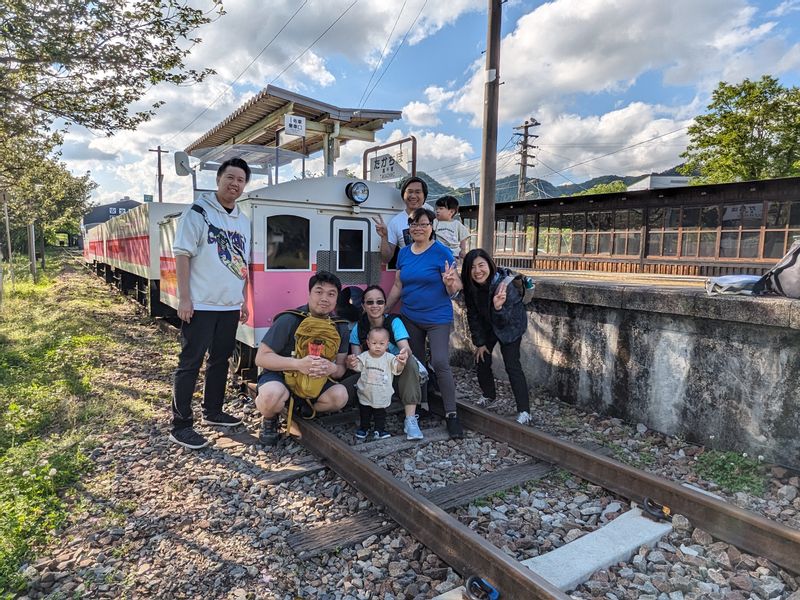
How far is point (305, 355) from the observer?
4.19m

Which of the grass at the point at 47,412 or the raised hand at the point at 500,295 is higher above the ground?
the raised hand at the point at 500,295

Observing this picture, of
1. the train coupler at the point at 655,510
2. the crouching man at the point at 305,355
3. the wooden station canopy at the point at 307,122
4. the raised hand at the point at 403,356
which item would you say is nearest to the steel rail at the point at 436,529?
the crouching man at the point at 305,355

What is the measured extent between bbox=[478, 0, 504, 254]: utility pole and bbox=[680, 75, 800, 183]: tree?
22480 mm

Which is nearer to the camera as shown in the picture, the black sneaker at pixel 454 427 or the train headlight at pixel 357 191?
the black sneaker at pixel 454 427

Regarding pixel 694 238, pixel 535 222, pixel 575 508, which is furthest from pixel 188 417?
pixel 535 222

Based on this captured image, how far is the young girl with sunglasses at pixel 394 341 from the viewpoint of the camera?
4.41 meters

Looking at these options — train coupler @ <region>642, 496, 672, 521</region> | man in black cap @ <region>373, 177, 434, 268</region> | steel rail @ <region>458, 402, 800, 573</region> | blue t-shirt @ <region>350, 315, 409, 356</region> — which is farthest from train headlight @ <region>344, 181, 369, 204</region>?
train coupler @ <region>642, 496, 672, 521</region>

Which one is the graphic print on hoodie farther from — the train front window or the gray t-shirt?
the train front window

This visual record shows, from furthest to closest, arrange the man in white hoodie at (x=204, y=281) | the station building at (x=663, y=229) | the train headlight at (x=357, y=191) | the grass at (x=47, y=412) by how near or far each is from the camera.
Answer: the station building at (x=663, y=229)
the train headlight at (x=357, y=191)
the man in white hoodie at (x=204, y=281)
the grass at (x=47, y=412)

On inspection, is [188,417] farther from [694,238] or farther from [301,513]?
[694,238]

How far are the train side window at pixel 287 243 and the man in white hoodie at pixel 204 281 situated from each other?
1054mm

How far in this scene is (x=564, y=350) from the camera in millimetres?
5648

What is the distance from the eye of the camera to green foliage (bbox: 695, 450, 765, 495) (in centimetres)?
367

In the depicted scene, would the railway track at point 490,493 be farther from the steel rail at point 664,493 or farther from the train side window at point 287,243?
the train side window at point 287,243
